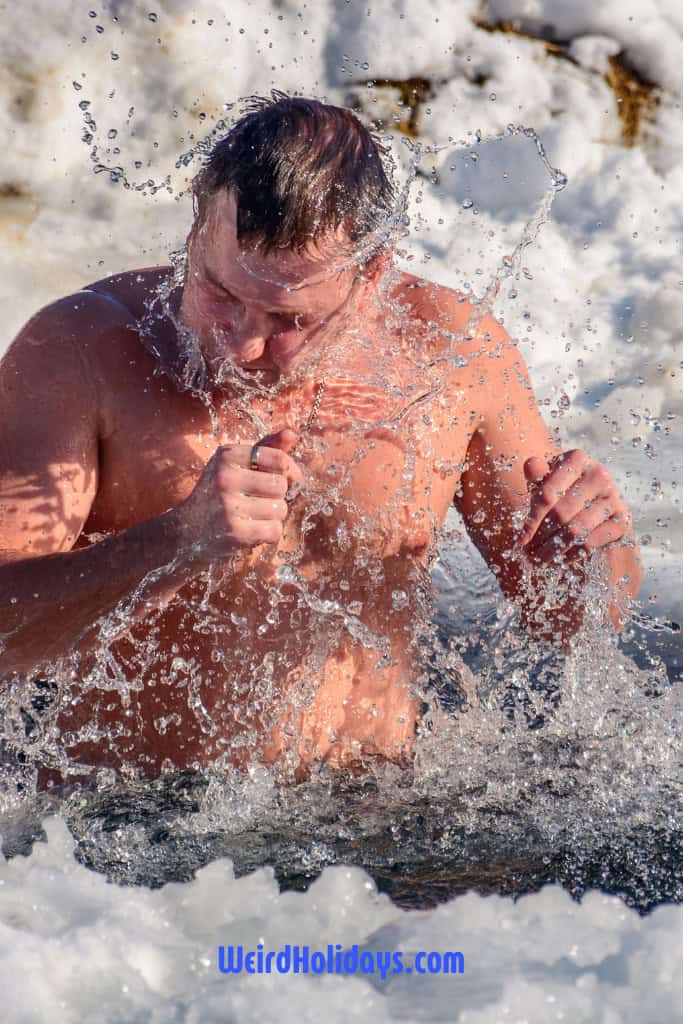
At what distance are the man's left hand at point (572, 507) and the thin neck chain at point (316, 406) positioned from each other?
1.03 ft

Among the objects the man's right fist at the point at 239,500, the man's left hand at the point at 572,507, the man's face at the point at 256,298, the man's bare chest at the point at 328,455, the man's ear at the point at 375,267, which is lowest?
the man's right fist at the point at 239,500

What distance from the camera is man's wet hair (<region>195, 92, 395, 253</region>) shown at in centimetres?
137

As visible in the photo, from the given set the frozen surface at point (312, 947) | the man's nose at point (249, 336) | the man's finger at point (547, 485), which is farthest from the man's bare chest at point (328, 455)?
the frozen surface at point (312, 947)

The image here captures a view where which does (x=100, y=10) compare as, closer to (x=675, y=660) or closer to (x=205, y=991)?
(x=675, y=660)

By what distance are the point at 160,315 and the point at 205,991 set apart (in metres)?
0.99

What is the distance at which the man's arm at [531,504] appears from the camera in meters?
1.53

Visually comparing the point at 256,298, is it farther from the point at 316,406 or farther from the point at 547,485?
the point at 547,485

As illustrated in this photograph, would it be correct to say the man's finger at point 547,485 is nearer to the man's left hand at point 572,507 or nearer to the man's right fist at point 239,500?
the man's left hand at point 572,507

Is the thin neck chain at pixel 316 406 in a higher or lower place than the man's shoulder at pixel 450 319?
lower

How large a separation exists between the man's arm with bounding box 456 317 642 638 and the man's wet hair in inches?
14.7

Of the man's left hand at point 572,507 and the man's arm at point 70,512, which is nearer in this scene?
the man's arm at point 70,512

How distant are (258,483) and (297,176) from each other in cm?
41

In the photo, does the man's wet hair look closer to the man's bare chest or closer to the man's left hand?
the man's bare chest

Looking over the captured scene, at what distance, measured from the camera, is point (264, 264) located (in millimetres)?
1380
